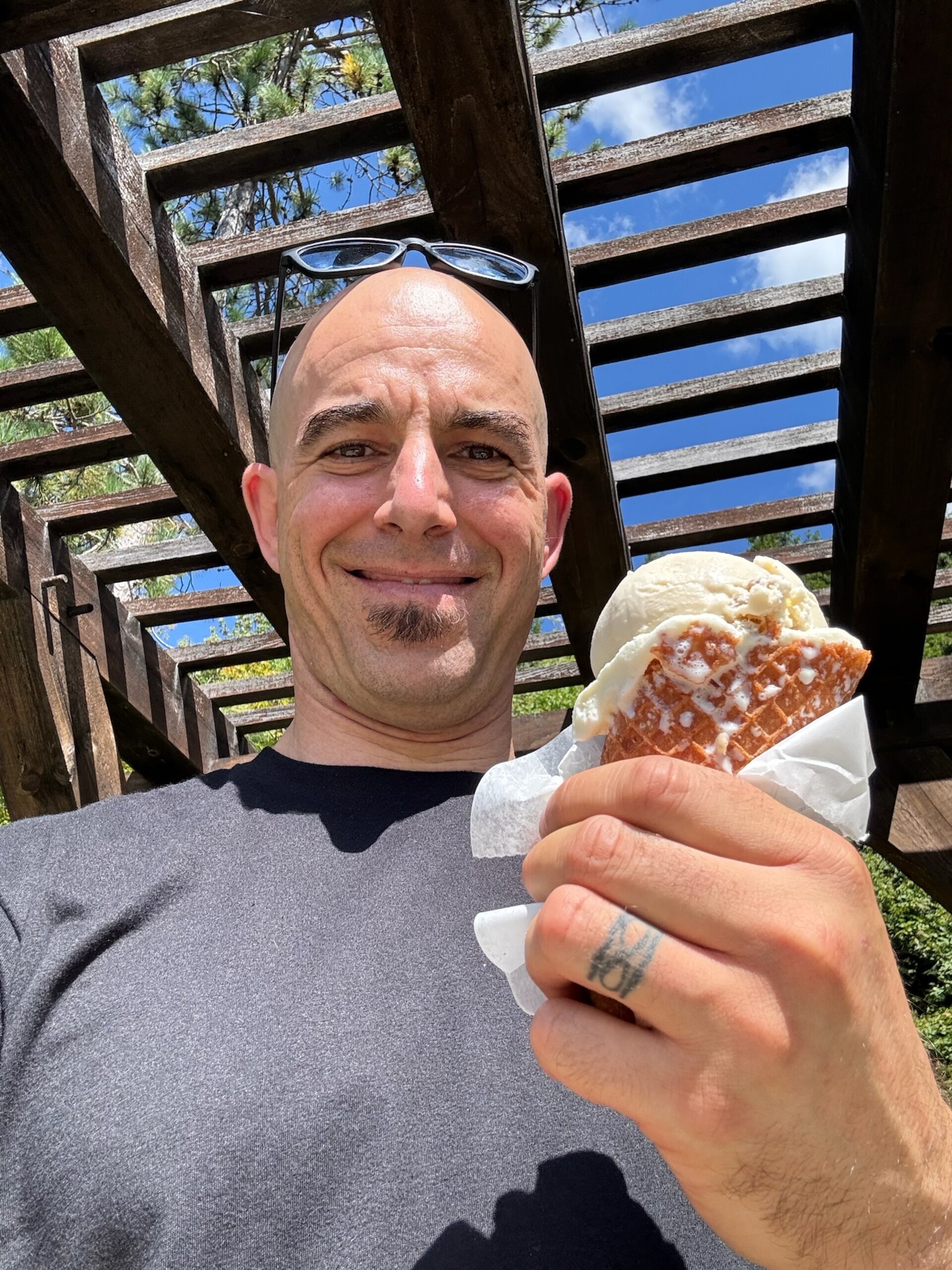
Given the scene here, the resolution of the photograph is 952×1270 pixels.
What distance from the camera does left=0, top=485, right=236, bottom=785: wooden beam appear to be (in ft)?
13.0

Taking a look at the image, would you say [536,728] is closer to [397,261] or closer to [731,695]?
[397,261]

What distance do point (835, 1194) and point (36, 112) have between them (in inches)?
103

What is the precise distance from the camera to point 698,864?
84cm

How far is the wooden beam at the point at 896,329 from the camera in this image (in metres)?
2.30

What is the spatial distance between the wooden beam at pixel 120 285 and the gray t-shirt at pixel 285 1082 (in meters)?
1.65

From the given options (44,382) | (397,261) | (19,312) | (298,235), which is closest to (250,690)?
(44,382)

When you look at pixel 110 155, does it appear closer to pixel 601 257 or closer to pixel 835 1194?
pixel 601 257

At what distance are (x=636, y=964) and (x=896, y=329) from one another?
103 inches

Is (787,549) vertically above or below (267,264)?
below

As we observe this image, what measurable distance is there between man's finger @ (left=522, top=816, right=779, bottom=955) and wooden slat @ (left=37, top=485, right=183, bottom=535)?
11.1ft

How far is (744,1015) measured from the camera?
2.69ft

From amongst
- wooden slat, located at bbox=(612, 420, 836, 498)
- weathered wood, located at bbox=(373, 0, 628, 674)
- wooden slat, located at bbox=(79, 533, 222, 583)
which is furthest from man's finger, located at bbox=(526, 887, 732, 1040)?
wooden slat, located at bbox=(79, 533, 222, 583)

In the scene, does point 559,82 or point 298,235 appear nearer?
point 559,82

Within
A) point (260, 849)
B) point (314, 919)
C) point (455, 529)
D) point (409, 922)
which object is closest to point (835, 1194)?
point (409, 922)
